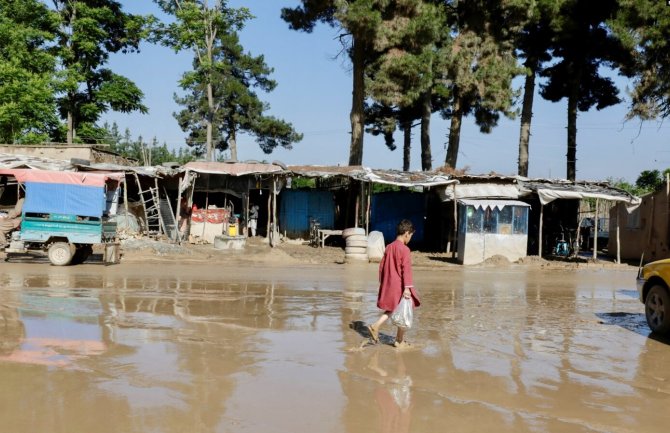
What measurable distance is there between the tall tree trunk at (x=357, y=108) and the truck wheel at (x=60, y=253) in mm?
13086

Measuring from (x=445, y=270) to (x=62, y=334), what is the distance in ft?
41.3

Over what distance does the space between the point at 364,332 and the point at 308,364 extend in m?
1.83

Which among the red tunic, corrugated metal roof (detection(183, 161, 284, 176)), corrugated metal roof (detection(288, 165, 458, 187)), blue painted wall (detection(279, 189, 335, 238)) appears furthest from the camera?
blue painted wall (detection(279, 189, 335, 238))

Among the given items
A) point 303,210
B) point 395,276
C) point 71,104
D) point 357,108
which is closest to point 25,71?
point 71,104

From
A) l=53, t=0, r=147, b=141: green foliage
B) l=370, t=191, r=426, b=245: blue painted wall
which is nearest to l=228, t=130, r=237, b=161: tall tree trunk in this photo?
l=53, t=0, r=147, b=141: green foliage

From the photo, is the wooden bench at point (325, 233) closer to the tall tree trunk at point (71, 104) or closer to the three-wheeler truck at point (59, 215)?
the three-wheeler truck at point (59, 215)

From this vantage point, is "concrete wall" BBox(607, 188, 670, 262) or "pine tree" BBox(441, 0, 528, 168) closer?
"concrete wall" BBox(607, 188, 670, 262)

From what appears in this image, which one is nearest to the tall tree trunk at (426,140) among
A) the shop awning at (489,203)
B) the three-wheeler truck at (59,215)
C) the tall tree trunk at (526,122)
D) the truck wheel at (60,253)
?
the tall tree trunk at (526,122)

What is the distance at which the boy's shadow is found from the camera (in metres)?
7.25

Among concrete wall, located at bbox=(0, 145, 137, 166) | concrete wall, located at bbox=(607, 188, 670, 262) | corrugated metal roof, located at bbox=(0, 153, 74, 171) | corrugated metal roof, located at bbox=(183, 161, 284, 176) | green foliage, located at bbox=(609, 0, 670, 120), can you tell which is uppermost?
green foliage, located at bbox=(609, 0, 670, 120)

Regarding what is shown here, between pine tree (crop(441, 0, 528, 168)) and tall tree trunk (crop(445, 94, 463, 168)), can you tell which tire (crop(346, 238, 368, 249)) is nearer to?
tall tree trunk (crop(445, 94, 463, 168))

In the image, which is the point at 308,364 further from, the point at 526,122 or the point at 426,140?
the point at 526,122

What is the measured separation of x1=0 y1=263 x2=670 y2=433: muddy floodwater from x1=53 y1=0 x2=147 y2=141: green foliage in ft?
69.4

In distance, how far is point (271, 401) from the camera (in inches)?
189
